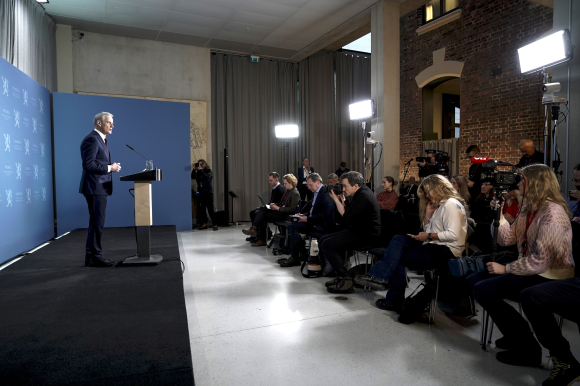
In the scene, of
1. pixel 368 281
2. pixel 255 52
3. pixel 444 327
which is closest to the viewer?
pixel 444 327

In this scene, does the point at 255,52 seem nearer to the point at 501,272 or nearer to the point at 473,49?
the point at 473,49

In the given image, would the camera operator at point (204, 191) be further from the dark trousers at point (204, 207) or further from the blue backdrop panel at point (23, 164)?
the blue backdrop panel at point (23, 164)

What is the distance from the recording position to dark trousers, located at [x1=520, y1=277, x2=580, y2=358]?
1.83m

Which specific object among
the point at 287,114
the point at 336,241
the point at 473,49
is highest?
the point at 473,49

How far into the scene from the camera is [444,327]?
8.68 feet

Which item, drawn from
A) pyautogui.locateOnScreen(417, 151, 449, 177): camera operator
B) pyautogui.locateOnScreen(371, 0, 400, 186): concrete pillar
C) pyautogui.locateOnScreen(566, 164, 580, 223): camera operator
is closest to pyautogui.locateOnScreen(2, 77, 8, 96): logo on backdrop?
pyautogui.locateOnScreen(371, 0, 400, 186): concrete pillar

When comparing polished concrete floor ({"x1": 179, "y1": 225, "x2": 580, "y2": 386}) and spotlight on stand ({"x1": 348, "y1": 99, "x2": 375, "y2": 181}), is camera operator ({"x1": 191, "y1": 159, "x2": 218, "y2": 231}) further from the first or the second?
polished concrete floor ({"x1": 179, "y1": 225, "x2": 580, "y2": 386})

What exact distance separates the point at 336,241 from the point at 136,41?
6.59 metres

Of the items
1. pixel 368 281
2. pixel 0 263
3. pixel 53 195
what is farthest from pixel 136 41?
pixel 368 281

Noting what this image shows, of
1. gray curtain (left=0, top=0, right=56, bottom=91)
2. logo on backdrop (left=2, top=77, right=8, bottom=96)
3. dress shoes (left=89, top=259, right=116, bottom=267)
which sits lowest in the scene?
dress shoes (left=89, top=259, right=116, bottom=267)

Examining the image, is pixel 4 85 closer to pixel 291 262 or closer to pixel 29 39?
pixel 29 39

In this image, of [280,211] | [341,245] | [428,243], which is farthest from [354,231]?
[280,211]

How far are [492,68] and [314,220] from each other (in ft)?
16.6

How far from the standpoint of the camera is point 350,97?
9688 millimetres
